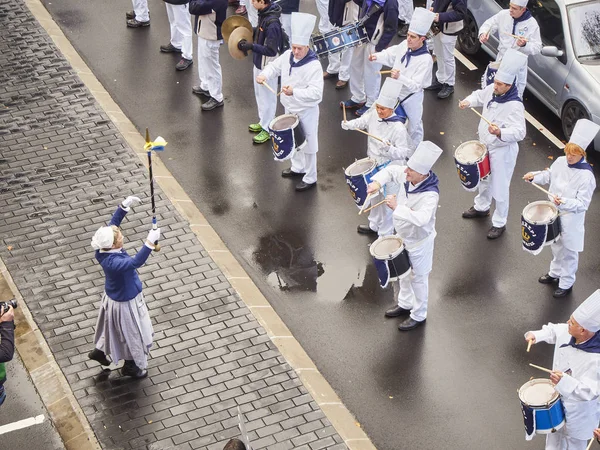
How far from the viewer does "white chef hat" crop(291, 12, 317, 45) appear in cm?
1220

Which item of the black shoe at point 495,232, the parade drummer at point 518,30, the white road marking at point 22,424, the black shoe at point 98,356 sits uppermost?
the parade drummer at point 518,30

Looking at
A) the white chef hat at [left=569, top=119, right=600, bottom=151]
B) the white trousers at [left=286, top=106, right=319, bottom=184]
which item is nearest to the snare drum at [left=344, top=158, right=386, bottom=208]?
the white trousers at [left=286, top=106, right=319, bottom=184]

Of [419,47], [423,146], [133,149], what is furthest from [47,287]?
[419,47]

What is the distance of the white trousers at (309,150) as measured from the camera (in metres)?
12.8

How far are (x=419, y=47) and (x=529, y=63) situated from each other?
259 cm

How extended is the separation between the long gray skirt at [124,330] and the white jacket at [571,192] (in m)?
4.43

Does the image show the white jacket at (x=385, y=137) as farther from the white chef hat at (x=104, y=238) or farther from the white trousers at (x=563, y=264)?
the white chef hat at (x=104, y=238)

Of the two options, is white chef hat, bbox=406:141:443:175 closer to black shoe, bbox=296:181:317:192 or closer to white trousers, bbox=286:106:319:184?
white trousers, bbox=286:106:319:184

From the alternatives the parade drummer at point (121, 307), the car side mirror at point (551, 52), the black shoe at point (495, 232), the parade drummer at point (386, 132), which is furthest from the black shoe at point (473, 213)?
the parade drummer at point (121, 307)

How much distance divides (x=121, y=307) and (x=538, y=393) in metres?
3.83

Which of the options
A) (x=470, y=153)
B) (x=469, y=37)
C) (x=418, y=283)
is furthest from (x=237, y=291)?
(x=469, y=37)

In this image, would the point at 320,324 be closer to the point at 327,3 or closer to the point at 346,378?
the point at 346,378

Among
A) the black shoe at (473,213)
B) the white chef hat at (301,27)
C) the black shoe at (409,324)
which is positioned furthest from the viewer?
the black shoe at (473,213)

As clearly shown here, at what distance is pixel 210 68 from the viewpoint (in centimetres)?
1451
